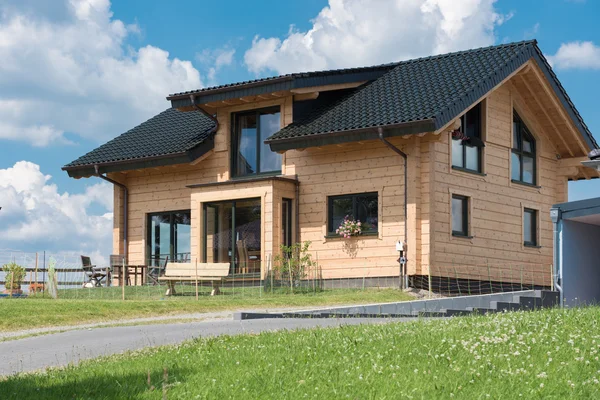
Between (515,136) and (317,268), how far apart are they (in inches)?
304

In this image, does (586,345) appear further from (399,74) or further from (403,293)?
(399,74)

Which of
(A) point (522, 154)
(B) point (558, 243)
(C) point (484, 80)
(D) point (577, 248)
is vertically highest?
(C) point (484, 80)

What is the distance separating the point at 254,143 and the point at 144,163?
3537mm

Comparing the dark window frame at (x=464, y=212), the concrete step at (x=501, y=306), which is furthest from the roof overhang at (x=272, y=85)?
the concrete step at (x=501, y=306)

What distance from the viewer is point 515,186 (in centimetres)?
2664

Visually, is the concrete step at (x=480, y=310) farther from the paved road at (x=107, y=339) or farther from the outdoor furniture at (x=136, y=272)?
the outdoor furniture at (x=136, y=272)

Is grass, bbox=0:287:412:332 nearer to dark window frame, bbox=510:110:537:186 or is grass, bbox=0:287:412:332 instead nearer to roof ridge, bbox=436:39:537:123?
roof ridge, bbox=436:39:537:123

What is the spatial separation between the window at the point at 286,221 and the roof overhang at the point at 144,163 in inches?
131

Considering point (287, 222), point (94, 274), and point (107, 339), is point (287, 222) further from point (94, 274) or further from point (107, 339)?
point (107, 339)

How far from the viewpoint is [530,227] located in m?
27.3

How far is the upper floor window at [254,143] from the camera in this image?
26047 mm

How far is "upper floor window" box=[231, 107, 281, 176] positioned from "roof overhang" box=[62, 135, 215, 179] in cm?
85

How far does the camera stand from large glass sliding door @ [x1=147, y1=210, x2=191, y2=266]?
27.6 metres

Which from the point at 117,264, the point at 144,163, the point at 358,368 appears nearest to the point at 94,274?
the point at 117,264
